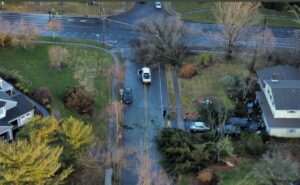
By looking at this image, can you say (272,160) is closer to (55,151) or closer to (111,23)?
(55,151)

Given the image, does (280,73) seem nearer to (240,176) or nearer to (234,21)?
(234,21)

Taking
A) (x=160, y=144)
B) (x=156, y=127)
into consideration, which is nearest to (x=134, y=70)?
(x=156, y=127)

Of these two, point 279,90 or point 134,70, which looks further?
point 134,70

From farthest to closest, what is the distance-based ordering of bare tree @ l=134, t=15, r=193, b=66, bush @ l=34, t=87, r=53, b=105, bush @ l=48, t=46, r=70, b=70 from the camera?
bare tree @ l=134, t=15, r=193, b=66
bush @ l=48, t=46, r=70, b=70
bush @ l=34, t=87, r=53, b=105

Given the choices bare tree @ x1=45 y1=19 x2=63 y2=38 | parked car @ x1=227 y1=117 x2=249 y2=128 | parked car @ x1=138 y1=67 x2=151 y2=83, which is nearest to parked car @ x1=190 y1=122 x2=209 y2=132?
parked car @ x1=227 y1=117 x2=249 y2=128

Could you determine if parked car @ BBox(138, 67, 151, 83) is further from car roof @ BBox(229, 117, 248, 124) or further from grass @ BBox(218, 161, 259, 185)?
grass @ BBox(218, 161, 259, 185)
